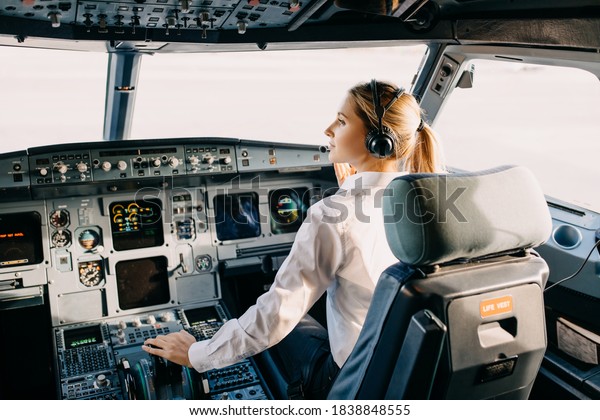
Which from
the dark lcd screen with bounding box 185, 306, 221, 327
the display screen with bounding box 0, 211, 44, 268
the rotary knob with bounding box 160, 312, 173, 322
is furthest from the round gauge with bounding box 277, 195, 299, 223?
the display screen with bounding box 0, 211, 44, 268

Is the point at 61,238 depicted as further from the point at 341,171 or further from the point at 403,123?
the point at 403,123

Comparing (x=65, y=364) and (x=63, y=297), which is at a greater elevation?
(x=63, y=297)

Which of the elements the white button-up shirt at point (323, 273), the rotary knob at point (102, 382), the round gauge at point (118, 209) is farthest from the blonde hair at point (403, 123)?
the round gauge at point (118, 209)

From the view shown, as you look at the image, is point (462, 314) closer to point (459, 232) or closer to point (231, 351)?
point (459, 232)

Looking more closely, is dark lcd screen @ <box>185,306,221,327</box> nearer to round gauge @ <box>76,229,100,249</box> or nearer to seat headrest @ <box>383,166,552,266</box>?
round gauge @ <box>76,229,100,249</box>

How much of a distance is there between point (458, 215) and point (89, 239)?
227cm

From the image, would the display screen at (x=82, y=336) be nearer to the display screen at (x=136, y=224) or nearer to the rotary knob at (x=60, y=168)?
the display screen at (x=136, y=224)

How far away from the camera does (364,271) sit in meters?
1.40

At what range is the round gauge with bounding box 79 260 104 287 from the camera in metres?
2.89

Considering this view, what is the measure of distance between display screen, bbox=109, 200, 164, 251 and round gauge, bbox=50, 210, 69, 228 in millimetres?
220

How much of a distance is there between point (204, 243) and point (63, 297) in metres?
0.77

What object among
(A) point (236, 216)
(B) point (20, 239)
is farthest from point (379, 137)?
(B) point (20, 239)

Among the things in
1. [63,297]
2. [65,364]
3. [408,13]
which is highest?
[408,13]
